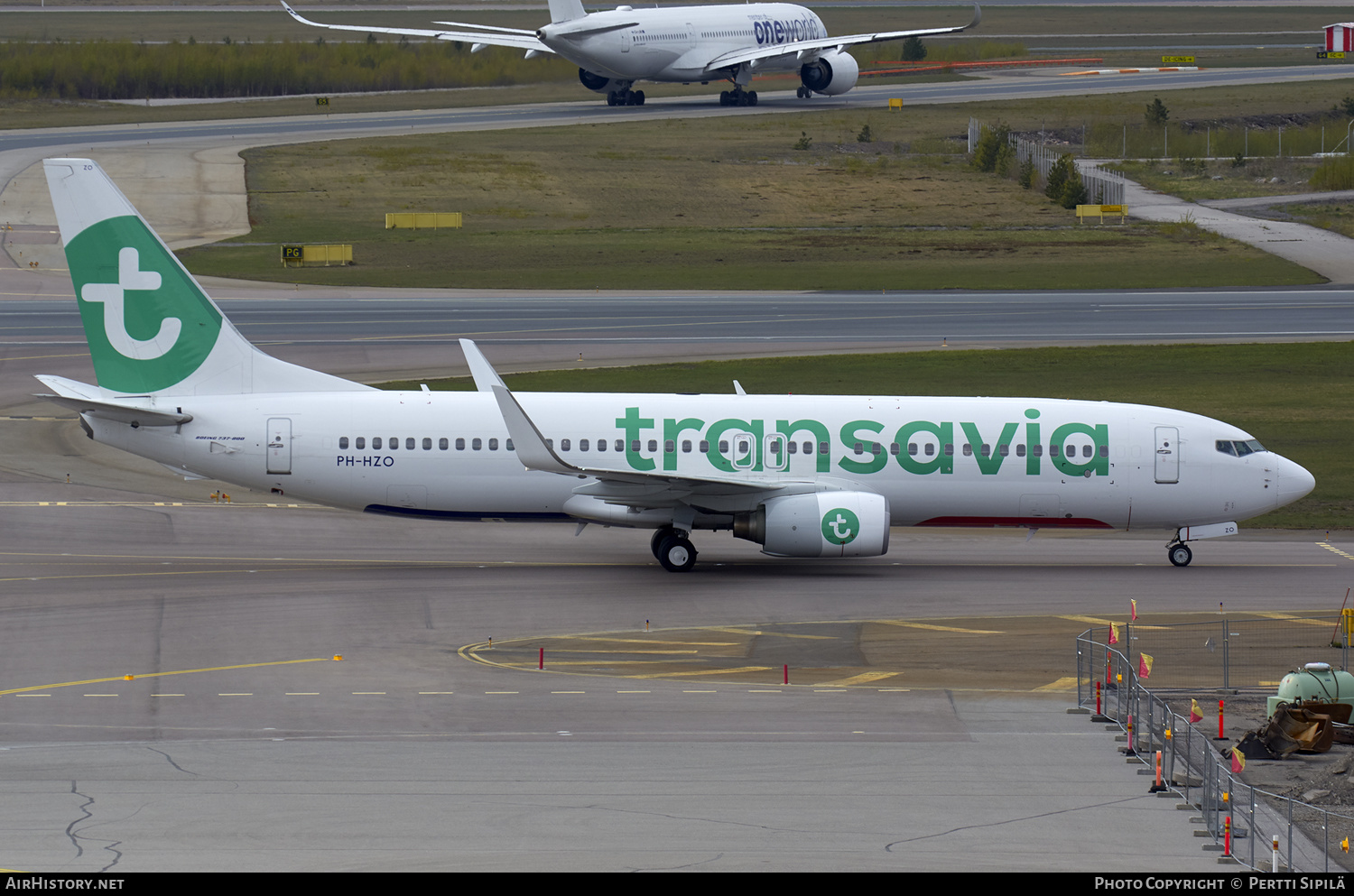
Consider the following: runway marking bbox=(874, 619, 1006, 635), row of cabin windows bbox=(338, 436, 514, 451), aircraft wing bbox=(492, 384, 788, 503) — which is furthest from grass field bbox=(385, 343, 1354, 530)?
runway marking bbox=(874, 619, 1006, 635)

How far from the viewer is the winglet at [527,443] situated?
3450 cm

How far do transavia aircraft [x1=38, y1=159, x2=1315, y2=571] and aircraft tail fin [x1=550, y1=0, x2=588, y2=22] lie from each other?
9279 cm

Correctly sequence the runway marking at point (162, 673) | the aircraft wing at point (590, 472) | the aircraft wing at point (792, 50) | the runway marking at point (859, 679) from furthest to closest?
1. the aircraft wing at point (792, 50)
2. the aircraft wing at point (590, 472)
3. the runway marking at point (859, 679)
4. the runway marking at point (162, 673)

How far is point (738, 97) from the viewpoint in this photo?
139 metres

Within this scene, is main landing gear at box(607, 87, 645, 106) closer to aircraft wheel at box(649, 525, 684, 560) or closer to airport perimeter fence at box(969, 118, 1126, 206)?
airport perimeter fence at box(969, 118, 1126, 206)

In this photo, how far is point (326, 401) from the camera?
37.5 metres

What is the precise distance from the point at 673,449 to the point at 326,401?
8040 millimetres

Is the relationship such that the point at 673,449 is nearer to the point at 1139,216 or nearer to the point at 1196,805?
the point at 1196,805

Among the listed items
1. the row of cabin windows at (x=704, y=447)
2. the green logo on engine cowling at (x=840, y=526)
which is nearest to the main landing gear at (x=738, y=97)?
the row of cabin windows at (x=704, y=447)

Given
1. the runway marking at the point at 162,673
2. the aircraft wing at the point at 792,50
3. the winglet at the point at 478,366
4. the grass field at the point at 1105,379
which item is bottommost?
the runway marking at the point at 162,673

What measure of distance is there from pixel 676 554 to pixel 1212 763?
1735 centimetres

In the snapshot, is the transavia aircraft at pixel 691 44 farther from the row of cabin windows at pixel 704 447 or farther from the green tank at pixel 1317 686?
→ the green tank at pixel 1317 686

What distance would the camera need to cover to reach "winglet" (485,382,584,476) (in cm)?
3450

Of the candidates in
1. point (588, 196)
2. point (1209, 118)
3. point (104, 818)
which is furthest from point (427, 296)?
point (1209, 118)
